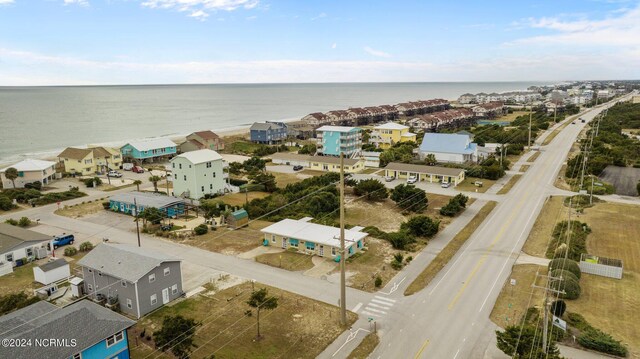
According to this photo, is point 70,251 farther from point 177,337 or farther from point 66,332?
point 177,337

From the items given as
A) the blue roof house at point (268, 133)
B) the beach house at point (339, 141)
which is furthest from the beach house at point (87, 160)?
the beach house at point (339, 141)

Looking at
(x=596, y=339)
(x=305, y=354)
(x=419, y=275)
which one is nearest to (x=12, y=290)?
(x=305, y=354)

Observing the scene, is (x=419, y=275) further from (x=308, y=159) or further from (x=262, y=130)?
(x=262, y=130)

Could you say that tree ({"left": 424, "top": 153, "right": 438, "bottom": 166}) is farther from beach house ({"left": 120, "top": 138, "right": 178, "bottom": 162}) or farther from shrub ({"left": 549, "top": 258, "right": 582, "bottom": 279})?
beach house ({"left": 120, "top": 138, "right": 178, "bottom": 162})

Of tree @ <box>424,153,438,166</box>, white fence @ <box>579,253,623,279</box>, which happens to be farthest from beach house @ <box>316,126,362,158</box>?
white fence @ <box>579,253,623,279</box>

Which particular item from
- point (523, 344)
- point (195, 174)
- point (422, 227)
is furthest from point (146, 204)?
point (523, 344)
